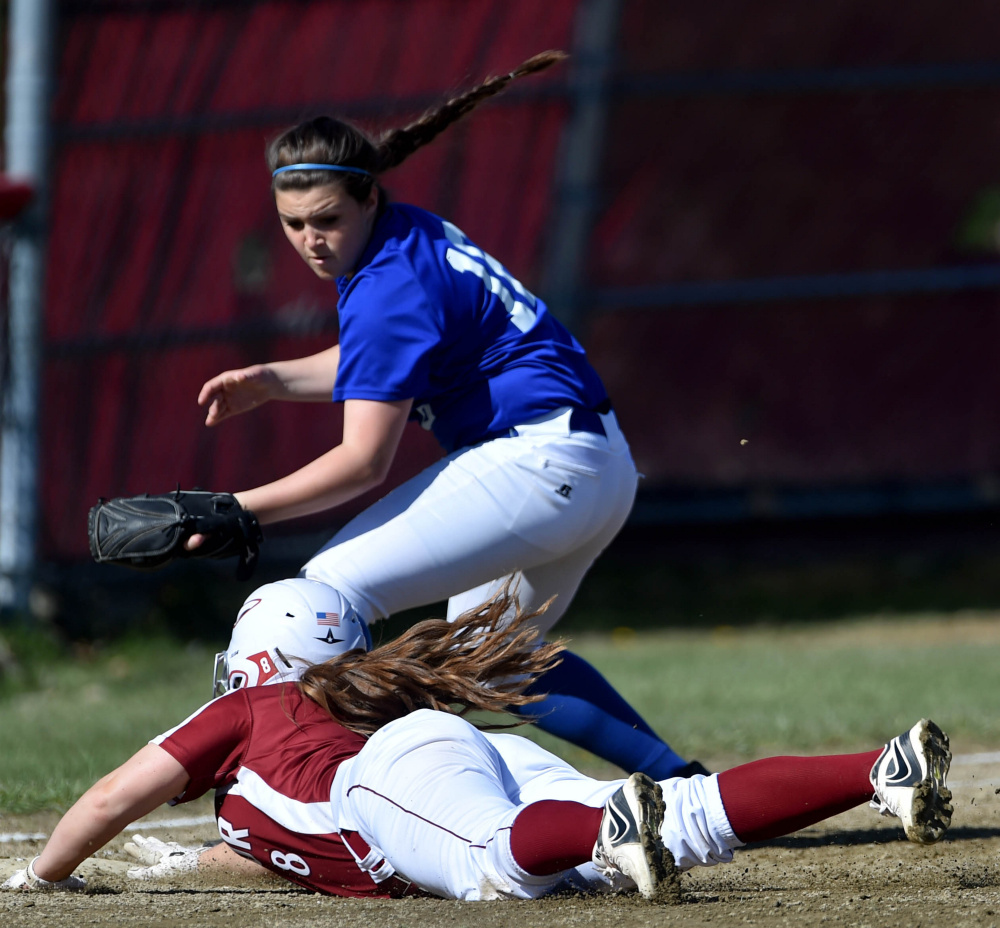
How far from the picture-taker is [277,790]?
3154 millimetres

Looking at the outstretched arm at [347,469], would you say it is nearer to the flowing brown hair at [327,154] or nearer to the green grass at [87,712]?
the flowing brown hair at [327,154]

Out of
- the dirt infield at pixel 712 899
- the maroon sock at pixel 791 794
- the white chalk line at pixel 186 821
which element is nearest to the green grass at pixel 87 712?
the white chalk line at pixel 186 821

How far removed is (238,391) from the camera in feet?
13.1

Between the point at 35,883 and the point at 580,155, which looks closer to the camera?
the point at 35,883

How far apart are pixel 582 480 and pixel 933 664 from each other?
4864 millimetres

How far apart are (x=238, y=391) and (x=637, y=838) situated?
1.87 meters

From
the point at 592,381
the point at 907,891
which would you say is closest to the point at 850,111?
the point at 592,381

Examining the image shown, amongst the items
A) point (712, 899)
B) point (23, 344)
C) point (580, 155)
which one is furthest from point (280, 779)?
point (580, 155)

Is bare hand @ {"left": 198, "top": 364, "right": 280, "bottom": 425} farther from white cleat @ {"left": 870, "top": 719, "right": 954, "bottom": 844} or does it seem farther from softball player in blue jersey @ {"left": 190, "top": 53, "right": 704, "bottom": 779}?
white cleat @ {"left": 870, "top": 719, "right": 954, "bottom": 844}

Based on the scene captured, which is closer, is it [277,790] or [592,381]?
[277,790]

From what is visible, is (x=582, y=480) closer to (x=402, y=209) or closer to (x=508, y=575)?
Answer: (x=508, y=575)

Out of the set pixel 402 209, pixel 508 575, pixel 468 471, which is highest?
pixel 402 209

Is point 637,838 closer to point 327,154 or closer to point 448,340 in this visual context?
point 448,340

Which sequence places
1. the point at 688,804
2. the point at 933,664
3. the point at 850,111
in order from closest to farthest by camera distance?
the point at 688,804
the point at 933,664
the point at 850,111
